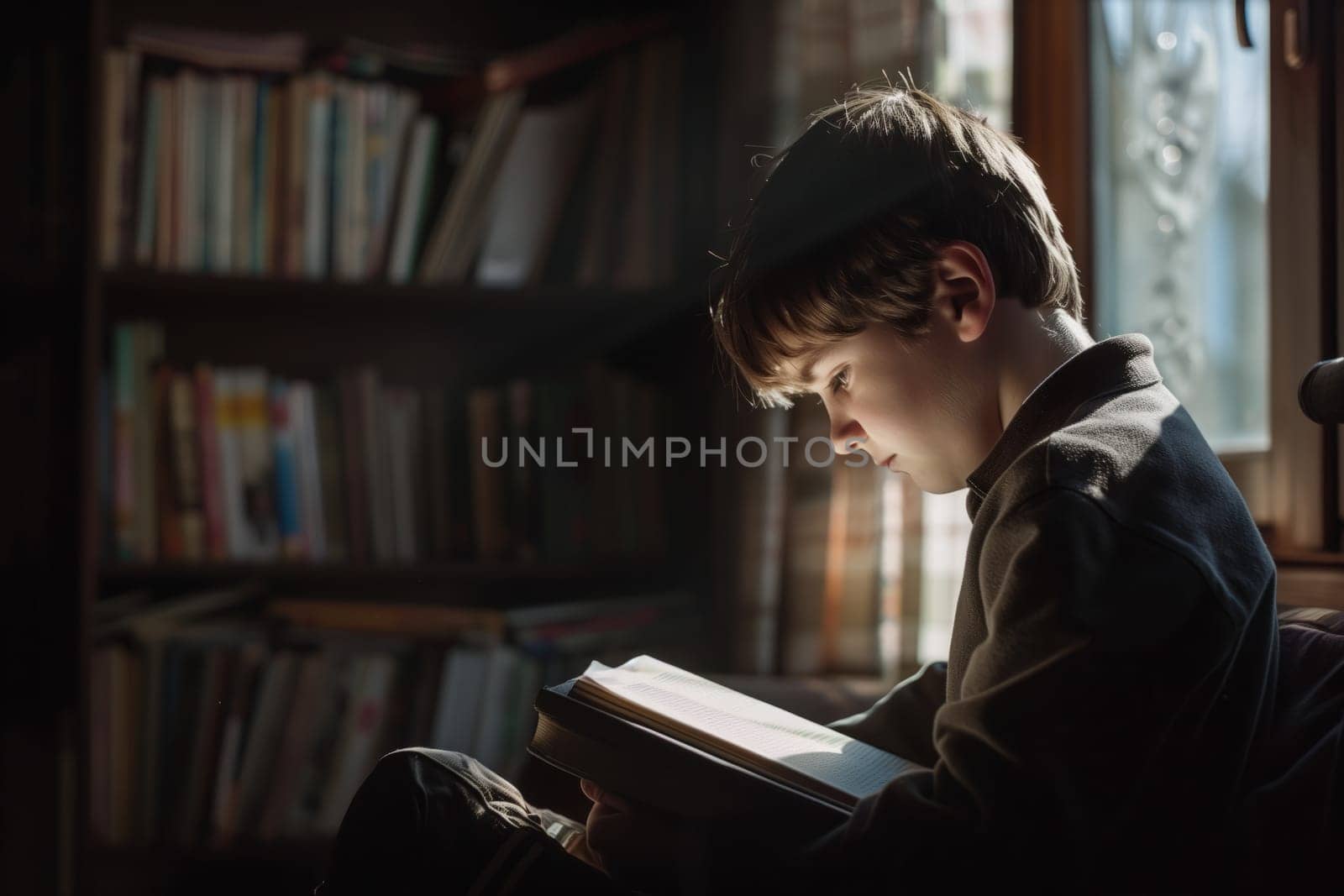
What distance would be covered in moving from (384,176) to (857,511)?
2.53 feet

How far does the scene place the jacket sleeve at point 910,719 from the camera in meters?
0.79

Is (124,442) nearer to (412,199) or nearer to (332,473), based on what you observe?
(332,473)

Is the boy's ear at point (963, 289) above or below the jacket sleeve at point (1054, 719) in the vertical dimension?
above

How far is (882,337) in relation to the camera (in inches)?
29.7

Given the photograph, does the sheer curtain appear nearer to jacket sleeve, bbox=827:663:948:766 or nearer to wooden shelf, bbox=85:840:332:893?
jacket sleeve, bbox=827:663:948:766

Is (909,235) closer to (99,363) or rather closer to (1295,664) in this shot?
(1295,664)

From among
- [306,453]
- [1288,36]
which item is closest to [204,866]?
[306,453]

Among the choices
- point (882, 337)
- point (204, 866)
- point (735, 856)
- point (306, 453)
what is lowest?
point (204, 866)

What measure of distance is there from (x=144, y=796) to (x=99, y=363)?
556mm

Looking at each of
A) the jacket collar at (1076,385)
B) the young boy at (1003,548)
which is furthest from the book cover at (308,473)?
the jacket collar at (1076,385)

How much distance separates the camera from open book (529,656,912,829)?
564mm

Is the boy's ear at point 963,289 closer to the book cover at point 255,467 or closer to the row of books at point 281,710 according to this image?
the row of books at point 281,710

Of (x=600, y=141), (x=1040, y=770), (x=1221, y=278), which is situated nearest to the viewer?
(x=1040, y=770)

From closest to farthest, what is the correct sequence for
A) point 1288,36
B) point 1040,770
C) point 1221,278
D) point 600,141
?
point 1040,770, point 1288,36, point 1221,278, point 600,141
